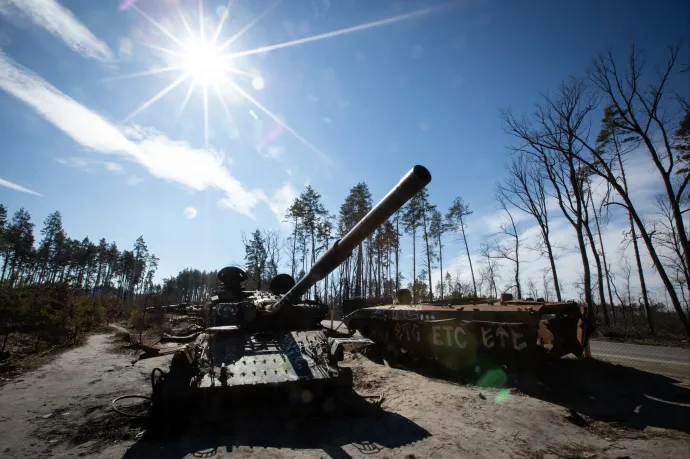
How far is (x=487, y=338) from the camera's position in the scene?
8.73 meters

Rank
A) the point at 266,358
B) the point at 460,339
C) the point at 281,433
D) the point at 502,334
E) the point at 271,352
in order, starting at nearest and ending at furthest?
the point at 281,433 < the point at 266,358 < the point at 271,352 < the point at 502,334 < the point at 460,339

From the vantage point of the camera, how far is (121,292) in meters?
76.2

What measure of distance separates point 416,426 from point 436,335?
4626mm

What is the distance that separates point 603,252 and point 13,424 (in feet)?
98.5

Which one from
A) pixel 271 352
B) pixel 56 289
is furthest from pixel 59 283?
pixel 271 352

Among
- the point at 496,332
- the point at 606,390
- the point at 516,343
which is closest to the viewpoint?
the point at 606,390

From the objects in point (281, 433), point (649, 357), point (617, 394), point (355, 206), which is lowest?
point (281, 433)

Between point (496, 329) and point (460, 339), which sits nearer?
point (496, 329)

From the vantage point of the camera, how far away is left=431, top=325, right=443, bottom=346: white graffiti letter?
1002cm

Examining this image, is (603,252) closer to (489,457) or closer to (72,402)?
(489,457)

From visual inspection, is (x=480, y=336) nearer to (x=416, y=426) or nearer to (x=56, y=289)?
(x=416, y=426)

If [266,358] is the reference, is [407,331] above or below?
above

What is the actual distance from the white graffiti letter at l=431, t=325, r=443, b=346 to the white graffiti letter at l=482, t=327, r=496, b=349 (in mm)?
1444

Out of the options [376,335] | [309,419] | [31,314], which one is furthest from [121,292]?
[309,419]
